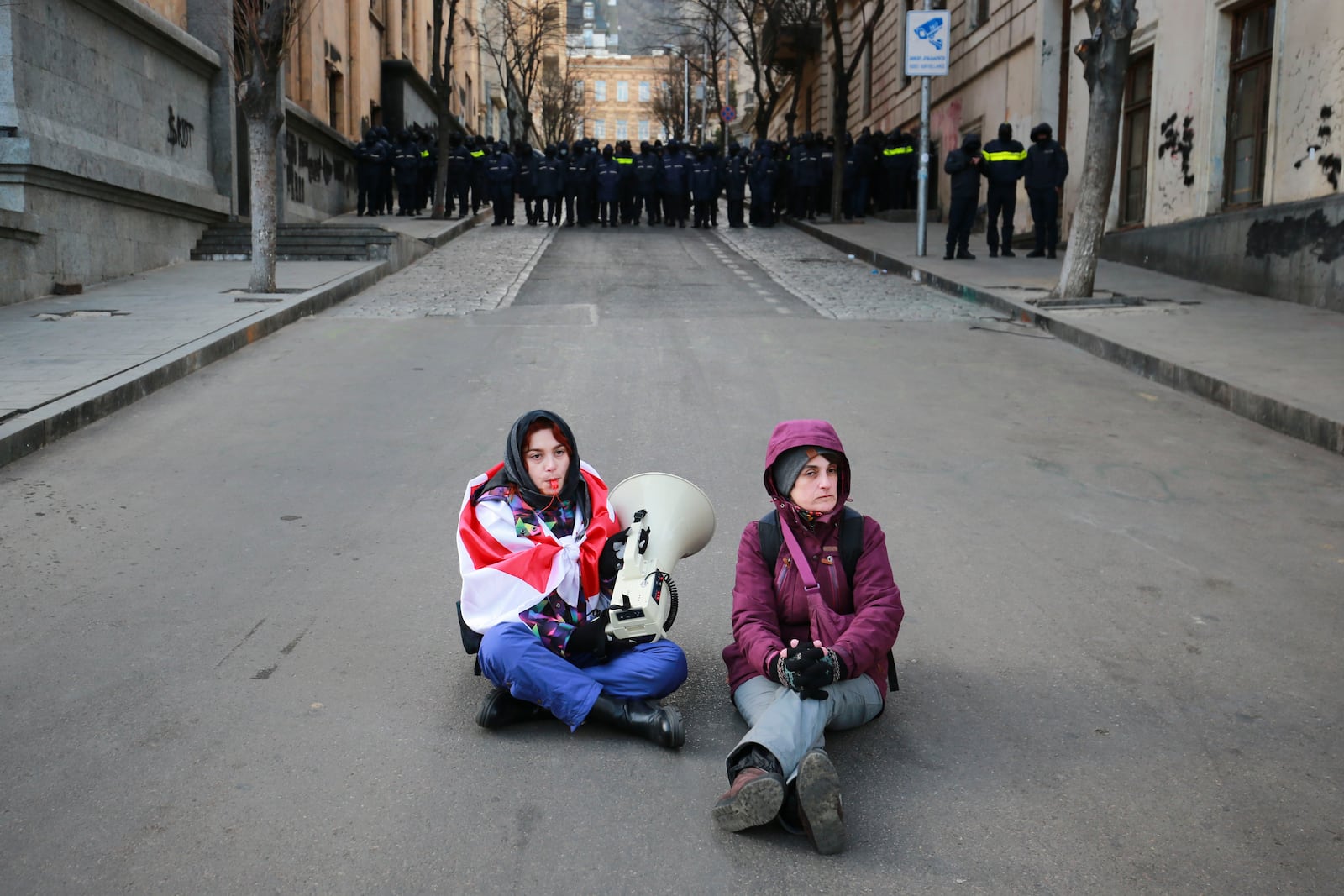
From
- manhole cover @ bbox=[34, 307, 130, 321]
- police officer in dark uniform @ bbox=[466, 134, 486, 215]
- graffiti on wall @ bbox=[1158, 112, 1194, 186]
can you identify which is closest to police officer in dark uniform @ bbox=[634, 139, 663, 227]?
police officer in dark uniform @ bbox=[466, 134, 486, 215]

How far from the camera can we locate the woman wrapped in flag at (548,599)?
12.6 feet

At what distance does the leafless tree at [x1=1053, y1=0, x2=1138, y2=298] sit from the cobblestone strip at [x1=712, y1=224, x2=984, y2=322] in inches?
46.6

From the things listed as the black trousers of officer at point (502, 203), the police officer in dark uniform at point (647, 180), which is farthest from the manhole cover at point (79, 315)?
the police officer in dark uniform at point (647, 180)

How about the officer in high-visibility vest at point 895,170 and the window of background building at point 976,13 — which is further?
the officer in high-visibility vest at point 895,170

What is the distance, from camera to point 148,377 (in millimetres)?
9406

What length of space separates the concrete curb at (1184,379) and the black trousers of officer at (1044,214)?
3.55 meters

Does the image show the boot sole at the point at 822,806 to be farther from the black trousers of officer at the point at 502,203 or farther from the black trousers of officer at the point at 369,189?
the black trousers of officer at the point at 369,189

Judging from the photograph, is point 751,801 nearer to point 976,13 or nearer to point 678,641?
point 678,641

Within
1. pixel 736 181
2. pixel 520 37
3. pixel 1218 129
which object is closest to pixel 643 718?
pixel 1218 129

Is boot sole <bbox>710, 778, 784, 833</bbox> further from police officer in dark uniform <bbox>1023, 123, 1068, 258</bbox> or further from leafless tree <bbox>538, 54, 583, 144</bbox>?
leafless tree <bbox>538, 54, 583, 144</bbox>

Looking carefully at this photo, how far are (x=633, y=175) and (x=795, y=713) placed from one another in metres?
26.5

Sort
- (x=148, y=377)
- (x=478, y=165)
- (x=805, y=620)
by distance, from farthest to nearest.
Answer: (x=478, y=165) < (x=148, y=377) < (x=805, y=620)

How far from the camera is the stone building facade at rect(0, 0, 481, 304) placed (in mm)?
14141

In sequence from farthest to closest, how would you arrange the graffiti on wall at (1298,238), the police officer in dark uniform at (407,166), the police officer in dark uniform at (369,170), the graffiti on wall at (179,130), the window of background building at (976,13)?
the police officer in dark uniform at (407,166) → the police officer in dark uniform at (369,170) → the window of background building at (976,13) → the graffiti on wall at (179,130) → the graffiti on wall at (1298,238)
